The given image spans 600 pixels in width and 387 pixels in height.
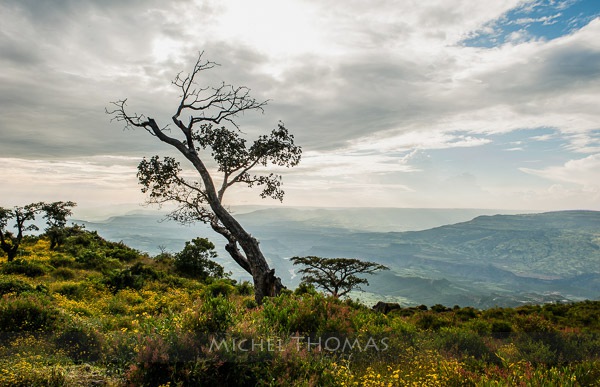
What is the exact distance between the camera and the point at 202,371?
659cm

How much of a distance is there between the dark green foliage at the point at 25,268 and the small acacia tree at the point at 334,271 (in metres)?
29.4

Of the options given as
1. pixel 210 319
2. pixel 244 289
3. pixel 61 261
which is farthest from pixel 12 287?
pixel 244 289

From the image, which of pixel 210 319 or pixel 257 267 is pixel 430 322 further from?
pixel 210 319

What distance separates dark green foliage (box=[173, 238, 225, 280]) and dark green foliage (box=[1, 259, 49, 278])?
10491 mm

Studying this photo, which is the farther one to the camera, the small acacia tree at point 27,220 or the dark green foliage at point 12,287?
the small acacia tree at point 27,220

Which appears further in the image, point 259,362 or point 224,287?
point 224,287

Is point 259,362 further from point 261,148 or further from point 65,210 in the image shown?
point 65,210

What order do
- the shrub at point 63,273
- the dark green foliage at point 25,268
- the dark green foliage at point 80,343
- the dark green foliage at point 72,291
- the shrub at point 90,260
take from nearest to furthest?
the dark green foliage at point 80,343 < the dark green foliage at point 72,291 < the dark green foliage at point 25,268 < the shrub at point 63,273 < the shrub at point 90,260

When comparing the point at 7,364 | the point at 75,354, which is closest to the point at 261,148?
the point at 75,354

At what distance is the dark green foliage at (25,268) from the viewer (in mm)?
20981

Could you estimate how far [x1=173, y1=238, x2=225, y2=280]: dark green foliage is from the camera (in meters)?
30.4

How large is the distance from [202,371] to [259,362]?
117 cm

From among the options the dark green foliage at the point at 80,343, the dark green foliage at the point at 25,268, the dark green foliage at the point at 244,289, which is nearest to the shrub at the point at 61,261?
the dark green foliage at the point at 25,268

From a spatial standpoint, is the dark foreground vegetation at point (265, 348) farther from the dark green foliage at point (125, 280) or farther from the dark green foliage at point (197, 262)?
the dark green foliage at point (197, 262)
